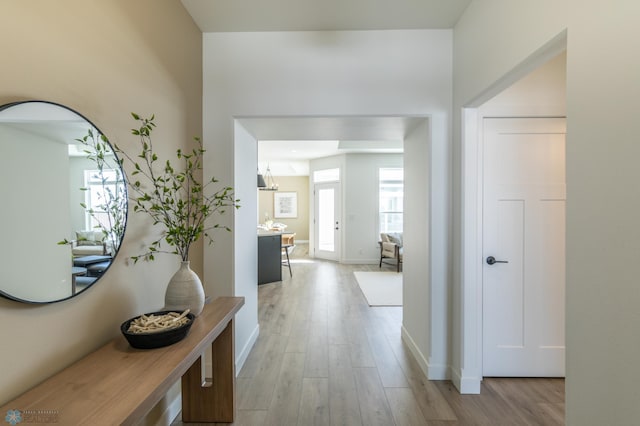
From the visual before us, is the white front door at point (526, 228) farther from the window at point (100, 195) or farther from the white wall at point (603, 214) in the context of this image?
the window at point (100, 195)

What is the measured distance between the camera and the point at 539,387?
225 centimetres

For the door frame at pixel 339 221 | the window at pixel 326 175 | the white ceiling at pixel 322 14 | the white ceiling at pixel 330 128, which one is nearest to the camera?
the white ceiling at pixel 322 14

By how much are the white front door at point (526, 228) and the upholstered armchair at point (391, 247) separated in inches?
155

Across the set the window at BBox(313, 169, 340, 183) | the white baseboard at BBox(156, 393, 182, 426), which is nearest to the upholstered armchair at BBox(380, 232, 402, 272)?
the window at BBox(313, 169, 340, 183)

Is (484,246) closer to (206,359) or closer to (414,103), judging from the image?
(414,103)

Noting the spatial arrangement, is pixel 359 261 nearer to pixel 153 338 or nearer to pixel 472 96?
pixel 472 96

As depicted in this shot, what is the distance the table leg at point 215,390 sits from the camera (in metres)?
1.86

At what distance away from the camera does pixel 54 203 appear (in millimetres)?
1098

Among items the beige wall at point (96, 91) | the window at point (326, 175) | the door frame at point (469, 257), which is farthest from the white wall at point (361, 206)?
the beige wall at point (96, 91)

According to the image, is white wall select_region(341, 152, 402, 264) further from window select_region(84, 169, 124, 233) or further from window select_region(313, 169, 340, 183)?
window select_region(84, 169, 124, 233)

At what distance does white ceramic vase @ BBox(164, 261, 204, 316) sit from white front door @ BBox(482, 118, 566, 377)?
84.5 inches

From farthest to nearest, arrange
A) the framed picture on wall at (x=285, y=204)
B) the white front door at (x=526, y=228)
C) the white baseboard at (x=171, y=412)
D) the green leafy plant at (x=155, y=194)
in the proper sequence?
the framed picture on wall at (x=285, y=204) < the white front door at (x=526, y=228) < the white baseboard at (x=171, y=412) < the green leafy plant at (x=155, y=194)

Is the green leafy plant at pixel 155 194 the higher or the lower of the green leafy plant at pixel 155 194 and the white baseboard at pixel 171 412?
the higher

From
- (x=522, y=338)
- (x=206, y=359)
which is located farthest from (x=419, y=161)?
(x=206, y=359)
